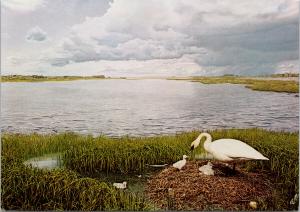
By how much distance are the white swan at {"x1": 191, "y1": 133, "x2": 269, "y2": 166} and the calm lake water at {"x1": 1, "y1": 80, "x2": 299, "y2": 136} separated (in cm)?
13

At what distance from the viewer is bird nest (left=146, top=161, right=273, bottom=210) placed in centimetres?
306

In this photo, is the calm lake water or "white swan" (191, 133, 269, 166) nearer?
"white swan" (191, 133, 269, 166)

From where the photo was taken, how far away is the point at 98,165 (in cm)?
330

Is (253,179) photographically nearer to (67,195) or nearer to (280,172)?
(280,172)

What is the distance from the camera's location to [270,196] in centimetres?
308

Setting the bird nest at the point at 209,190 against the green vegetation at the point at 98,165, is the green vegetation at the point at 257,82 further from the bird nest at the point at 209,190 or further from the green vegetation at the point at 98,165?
the bird nest at the point at 209,190

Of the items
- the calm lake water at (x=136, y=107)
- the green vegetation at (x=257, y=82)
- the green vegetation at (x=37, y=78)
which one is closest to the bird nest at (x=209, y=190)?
the calm lake water at (x=136, y=107)

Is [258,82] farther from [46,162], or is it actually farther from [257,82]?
[46,162]

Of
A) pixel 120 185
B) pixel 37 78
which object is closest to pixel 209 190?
pixel 120 185

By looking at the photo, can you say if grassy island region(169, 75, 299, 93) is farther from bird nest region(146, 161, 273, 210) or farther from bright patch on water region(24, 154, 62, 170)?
bright patch on water region(24, 154, 62, 170)

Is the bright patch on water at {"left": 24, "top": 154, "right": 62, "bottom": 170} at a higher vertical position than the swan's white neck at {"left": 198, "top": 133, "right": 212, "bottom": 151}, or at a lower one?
lower

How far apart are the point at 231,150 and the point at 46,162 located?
3.86 ft

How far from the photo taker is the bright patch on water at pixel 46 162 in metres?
3.25

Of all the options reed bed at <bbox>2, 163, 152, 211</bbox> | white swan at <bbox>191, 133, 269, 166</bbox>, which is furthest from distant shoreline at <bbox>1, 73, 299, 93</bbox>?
reed bed at <bbox>2, 163, 152, 211</bbox>
